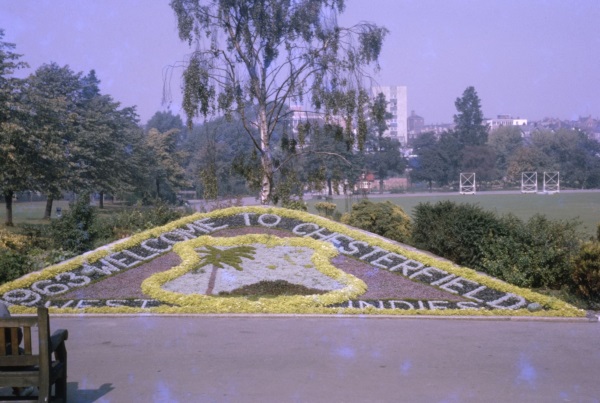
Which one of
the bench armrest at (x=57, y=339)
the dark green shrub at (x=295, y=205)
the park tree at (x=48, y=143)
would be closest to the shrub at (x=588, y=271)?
the bench armrest at (x=57, y=339)

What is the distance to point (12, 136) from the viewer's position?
73.7 feet

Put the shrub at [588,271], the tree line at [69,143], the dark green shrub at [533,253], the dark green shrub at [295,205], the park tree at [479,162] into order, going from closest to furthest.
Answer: the shrub at [588,271] → the dark green shrub at [533,253] → the dark green shrub at [295,205] → the tree line at [69,143] → the park tree at [479,162]

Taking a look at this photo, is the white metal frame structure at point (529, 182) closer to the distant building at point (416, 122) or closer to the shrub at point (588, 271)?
the shrub at point (588, 271)

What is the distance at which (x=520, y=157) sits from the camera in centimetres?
5094

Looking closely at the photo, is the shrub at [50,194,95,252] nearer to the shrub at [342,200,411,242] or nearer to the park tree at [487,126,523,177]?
the shrub at [342,200,411,242]

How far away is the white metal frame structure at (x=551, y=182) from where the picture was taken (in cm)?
4904

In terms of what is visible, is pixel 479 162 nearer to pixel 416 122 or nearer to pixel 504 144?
pixel 504 144

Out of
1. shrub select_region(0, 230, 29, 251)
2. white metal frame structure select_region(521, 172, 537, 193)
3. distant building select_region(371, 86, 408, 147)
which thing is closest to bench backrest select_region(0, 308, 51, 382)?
shrub select_region(0, 230, 29, 251)

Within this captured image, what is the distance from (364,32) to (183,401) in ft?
55.5

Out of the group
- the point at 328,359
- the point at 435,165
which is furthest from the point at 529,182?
the point at 328,359

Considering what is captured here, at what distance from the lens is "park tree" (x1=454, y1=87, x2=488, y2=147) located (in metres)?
58.1

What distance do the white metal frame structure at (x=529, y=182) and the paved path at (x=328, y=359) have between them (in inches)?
1610

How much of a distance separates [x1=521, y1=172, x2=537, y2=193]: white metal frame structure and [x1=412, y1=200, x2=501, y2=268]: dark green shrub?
35.3 m

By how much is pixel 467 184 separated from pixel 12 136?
31894mm
